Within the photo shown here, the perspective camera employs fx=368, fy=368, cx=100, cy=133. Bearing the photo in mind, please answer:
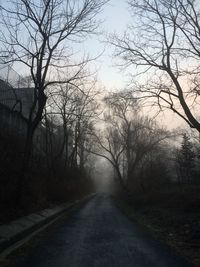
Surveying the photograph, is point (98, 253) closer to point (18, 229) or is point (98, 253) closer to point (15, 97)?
point (18, 229)

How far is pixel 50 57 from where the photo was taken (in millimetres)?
19516

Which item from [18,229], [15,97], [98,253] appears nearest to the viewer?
[98,253]

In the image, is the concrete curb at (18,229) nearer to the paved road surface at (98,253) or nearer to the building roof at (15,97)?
the paved road surface at (98,253)

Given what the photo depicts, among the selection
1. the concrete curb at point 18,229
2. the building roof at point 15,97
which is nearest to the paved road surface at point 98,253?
the concrete curb at point 18,229

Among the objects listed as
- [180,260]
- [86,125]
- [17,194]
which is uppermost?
[86,125]

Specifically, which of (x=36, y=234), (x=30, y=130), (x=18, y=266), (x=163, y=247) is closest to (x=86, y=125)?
(x=30, y=130)

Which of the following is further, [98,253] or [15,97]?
[15,97]

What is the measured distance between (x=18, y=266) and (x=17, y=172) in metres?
10.6

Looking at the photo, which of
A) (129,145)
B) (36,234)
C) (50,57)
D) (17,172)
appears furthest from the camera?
(129,145)


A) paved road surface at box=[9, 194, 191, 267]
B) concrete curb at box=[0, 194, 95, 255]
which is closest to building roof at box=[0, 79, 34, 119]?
concrete curb at box=[0, 194, 95, 255]

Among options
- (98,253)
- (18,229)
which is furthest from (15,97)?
(98,253)

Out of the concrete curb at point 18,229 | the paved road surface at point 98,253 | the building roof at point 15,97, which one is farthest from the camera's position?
the building roof at point 15,97

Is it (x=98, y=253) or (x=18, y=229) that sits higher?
(x=18, y=229)

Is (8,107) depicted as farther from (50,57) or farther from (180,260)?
(180,260)
